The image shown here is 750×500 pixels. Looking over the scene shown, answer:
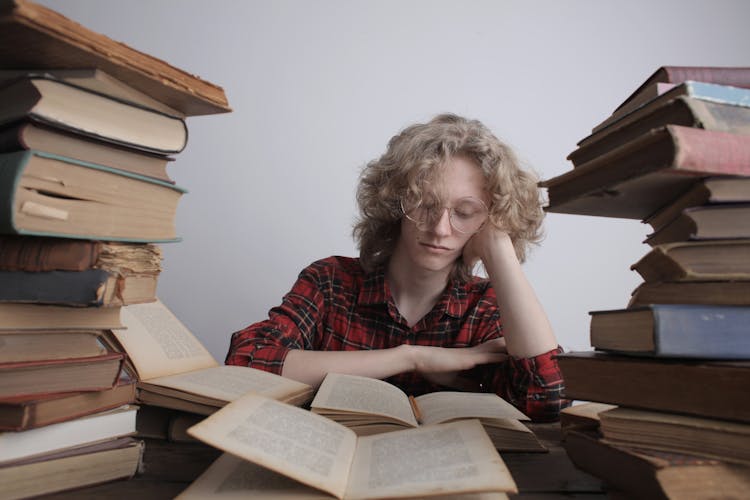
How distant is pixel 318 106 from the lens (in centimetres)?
259

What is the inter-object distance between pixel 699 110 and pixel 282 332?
4.02 ft

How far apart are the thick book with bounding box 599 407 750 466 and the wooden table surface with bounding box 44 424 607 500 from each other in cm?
11

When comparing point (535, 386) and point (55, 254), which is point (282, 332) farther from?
point (55, 254)

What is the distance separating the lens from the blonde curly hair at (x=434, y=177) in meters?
1.62

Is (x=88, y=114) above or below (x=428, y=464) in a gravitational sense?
above

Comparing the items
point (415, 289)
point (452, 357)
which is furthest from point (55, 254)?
point (415, 289)

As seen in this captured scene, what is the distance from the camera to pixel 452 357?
1471 millimetres

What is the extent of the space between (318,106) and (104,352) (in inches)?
77.9

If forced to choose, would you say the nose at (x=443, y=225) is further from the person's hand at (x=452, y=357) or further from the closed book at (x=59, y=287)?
the closed book at (x=59, y=287)

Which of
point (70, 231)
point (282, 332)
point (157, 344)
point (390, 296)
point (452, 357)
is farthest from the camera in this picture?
point (390, 296)

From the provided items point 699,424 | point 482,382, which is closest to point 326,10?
point 482,382

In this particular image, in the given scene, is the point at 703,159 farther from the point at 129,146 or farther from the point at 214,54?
the point at 214,54

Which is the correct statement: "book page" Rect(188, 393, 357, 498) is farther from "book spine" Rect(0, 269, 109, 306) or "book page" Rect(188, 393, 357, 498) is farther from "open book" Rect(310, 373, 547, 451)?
"book spine" Rect(0, 269, 109, 306)

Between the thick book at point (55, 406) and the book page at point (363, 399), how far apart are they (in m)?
0.30
